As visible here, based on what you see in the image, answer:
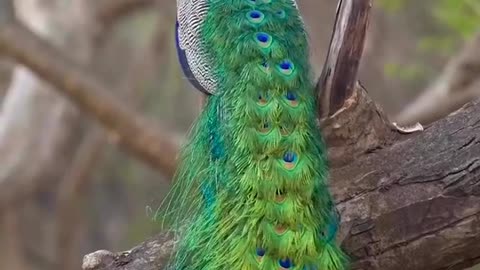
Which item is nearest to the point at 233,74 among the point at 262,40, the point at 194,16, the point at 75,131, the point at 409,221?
the point at 262,40

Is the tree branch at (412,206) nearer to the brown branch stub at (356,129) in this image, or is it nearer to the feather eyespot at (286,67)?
the brown branch stub at (356,129)

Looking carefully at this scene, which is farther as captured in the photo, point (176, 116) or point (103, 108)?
point (176, 116)

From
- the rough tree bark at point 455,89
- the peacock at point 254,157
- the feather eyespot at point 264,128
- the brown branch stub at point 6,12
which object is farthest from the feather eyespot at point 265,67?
the brown branch stub at point 6,12

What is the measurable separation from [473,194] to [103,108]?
10.6ft

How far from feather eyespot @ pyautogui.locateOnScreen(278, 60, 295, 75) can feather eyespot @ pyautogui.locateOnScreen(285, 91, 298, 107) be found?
57 millimetres

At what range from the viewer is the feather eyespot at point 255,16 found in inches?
97.9

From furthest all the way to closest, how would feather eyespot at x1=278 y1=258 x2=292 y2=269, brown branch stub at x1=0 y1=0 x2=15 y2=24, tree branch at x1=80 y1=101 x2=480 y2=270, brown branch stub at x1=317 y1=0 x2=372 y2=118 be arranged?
brown branch stub at x1=0 y1=0 x2=15 y2=24 → brown branch stub at x1=317 y1=0 x2=372 y2=118 → tree branch at x1=80 y1=101 x2=480 y2=270 → feather eyespot at x1=278 y1=258 x2=292 y2=269

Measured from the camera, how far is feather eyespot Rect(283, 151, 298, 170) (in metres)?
2.19

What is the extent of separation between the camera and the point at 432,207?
220 centimetres

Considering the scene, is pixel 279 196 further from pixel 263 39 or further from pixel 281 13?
pixel 281 13

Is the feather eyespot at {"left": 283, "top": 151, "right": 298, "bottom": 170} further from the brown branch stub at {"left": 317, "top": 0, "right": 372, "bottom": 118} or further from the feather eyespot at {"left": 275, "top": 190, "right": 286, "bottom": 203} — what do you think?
the brown branch stub at {"left": 317, "top": 0, "right": 372, "bottom": 118}

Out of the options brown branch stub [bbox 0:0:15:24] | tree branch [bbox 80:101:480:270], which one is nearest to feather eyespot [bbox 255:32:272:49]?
tree branch [bbox 80:101:480:270]

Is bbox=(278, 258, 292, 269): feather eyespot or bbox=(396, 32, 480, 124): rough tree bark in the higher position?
bbox=(396, 32, 480, 124): rough tree bark

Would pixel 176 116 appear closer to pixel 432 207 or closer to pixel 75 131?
pixel 75 131
